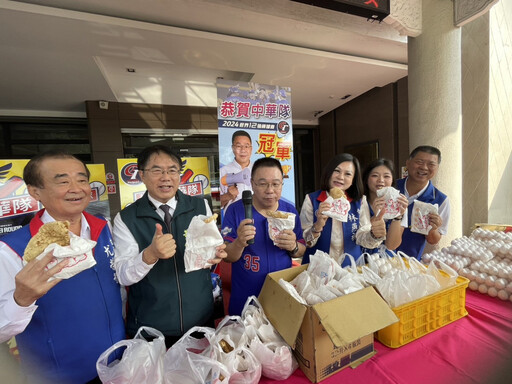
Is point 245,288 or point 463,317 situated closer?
point 463,317

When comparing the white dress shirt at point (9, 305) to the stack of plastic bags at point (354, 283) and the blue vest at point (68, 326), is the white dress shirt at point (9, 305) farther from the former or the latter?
the stack of plastic bags at point (354, 283)

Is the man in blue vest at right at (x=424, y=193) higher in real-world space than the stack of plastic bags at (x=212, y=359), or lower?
higher

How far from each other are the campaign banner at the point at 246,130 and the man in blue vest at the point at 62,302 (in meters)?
2.18

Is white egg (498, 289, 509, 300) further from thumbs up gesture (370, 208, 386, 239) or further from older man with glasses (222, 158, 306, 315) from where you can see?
older man with glasses (222, 158, 306, 315)

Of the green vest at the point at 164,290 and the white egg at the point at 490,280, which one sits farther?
the white egg at the point at 490,280

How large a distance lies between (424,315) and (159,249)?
146 centimetres

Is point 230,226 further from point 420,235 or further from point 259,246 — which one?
point 420,235

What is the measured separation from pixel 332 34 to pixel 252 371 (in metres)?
4.67

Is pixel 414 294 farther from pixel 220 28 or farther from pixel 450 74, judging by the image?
pixel 220 28

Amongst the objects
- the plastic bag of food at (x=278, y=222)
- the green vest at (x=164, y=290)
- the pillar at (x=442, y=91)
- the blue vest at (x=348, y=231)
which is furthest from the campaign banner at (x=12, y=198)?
the pillar at (x=442, y=91)

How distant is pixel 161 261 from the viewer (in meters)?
1.35

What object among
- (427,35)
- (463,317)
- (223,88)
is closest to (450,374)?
(463,317)

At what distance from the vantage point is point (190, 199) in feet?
5.07

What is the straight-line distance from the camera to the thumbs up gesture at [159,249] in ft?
3.71
